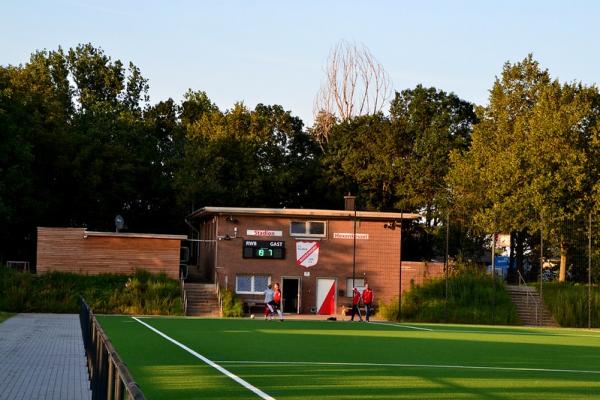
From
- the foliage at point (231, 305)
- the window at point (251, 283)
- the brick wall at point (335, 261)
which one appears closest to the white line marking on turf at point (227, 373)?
the foliage at point (231, 305)

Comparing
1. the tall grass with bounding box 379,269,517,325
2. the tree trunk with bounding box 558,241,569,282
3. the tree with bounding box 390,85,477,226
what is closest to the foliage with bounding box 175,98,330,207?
the tree with bounding box 390,85,477,226

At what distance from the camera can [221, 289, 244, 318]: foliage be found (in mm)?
53594

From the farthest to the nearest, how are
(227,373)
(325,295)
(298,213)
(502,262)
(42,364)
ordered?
(502,262)
(325,295)
(298,213)
(42,364)
(227,373)

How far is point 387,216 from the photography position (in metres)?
58.7

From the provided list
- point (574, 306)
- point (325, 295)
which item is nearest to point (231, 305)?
point (325, 295)

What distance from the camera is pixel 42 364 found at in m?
20.1

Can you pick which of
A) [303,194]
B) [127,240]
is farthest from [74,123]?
[127,240]

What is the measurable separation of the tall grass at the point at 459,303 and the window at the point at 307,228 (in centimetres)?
660

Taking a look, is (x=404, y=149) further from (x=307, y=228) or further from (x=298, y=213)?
(x=298, y=213)

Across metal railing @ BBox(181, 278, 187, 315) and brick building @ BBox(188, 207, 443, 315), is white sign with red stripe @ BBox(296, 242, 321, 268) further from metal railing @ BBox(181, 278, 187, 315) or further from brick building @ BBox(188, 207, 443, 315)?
metal railing @ BBox(181, 278, 187, 315)

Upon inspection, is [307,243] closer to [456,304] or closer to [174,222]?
[456,304]

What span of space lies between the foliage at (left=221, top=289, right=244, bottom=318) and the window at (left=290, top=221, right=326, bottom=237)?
5736mm

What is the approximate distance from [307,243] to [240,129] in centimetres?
2246

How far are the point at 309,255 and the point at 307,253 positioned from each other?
0.16m
